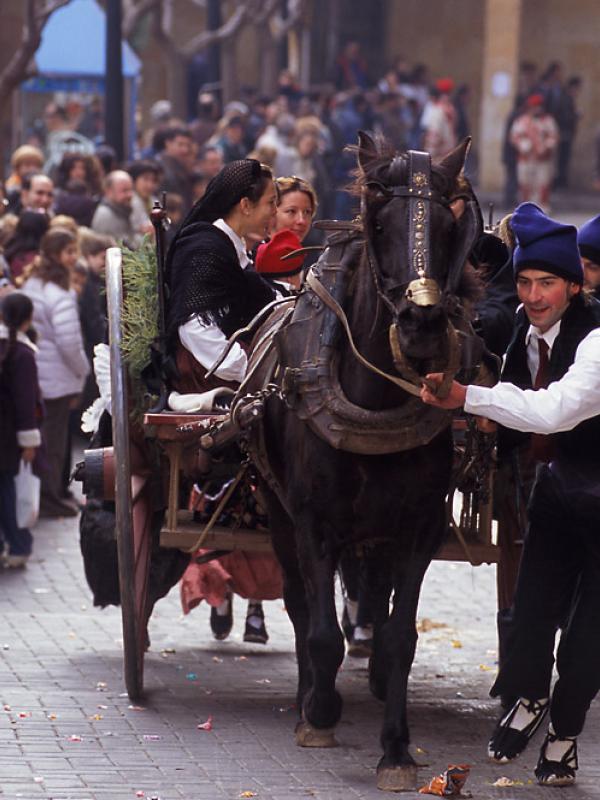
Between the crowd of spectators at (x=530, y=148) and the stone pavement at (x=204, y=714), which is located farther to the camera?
the crowd of spectators at (x=530, y=148)

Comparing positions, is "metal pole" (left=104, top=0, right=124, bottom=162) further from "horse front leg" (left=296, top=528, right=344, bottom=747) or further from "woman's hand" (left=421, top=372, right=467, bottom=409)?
"woman's hand" (left=421, top=372, right=467, bottom=409)

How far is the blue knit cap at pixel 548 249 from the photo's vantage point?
6.25 m

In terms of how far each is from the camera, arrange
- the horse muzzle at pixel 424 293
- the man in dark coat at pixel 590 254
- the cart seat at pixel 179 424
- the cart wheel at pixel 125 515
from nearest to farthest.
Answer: the horse muzzle at pixel 424 293 → the cart seat at pixel 179 424 → the cart wheel at pixel 125 515 → the man in dark coat at pixel 590 254

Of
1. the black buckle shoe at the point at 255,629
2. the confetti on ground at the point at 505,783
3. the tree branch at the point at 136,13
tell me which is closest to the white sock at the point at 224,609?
the black buckle shoe at the point at 255,629

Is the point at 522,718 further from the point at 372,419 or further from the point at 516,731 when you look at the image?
the point at 372,419

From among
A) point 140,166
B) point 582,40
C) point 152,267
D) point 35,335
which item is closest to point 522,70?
point 582,40

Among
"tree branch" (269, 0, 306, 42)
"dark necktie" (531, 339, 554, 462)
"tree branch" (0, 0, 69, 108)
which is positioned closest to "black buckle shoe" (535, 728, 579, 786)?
"dark necktie" (531, 339, 554, 462)

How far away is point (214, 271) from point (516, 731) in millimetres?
→ 2098

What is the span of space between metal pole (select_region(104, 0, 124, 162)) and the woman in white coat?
7.10 metres

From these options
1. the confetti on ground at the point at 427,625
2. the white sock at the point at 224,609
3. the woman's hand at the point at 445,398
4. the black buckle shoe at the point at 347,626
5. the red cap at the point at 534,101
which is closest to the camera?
the woman's hand at the point at 445,398

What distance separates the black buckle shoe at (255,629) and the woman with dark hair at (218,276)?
1885 millimetres

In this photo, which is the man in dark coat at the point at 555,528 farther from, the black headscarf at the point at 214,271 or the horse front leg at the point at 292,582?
the black headscarf at the point at 214,271

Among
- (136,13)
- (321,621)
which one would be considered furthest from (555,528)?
(136,13)

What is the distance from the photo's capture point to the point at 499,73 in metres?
38.5
